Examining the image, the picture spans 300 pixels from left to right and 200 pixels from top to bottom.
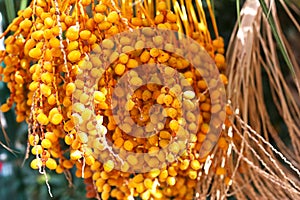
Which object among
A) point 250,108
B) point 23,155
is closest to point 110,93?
point 250,108

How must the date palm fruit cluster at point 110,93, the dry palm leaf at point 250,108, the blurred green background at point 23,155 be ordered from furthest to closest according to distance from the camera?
the blurred green background at point 23,155
the dry palm leaf at point 250,108
the date palm fruit cluster at point 110,93

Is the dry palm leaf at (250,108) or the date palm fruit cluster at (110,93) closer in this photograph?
the date palm fruit cluster at (110,93)

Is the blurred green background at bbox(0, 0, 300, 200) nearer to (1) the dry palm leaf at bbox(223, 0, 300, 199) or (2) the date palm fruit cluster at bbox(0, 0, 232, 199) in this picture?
(1) the dry palm leaf at bbox(223, 0, 300, 199)

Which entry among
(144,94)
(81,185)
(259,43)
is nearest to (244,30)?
(259,43)

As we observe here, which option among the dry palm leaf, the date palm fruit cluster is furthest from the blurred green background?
the date palm fruit cluster

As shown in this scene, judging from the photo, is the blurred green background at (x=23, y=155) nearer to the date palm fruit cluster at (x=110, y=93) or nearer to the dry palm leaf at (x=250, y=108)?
the dry palm leaf at (x=250, y=108)

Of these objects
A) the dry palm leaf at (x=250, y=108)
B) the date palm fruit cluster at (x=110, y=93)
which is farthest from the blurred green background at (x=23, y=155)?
the date palm fruit cluster at (x=110, y=93)

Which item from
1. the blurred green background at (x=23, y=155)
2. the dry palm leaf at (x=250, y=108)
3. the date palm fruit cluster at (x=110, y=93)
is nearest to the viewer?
the date palm fruit cluster at (x=110, y=93)
